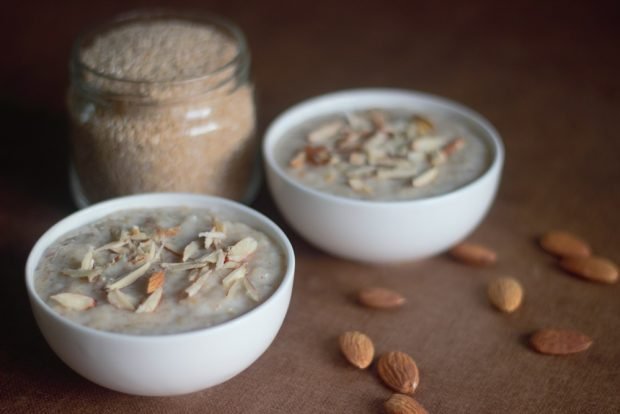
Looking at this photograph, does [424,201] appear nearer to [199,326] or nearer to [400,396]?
[400,396]

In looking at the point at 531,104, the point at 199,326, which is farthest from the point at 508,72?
the point at 199,326

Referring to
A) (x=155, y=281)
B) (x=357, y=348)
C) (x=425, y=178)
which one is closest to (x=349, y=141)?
(x=425, y=178)

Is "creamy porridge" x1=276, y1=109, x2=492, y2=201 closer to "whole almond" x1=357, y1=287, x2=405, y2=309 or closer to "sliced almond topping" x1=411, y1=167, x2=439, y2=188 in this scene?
"sliced almond topping" x1=411, y1=167, x2=439, y2=188

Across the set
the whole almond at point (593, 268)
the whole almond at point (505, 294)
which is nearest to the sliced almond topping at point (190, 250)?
the whole almond at point (505, 294)

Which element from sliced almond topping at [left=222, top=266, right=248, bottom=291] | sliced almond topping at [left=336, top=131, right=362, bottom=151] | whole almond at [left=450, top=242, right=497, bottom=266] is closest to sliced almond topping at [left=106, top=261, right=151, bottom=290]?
sliced almond topping at [left=222, top=266, right=248, bottom=291]

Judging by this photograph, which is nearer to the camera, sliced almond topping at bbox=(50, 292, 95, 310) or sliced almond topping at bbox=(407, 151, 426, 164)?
sliced almond topping at bbox=(50, 292, 95, 310)
